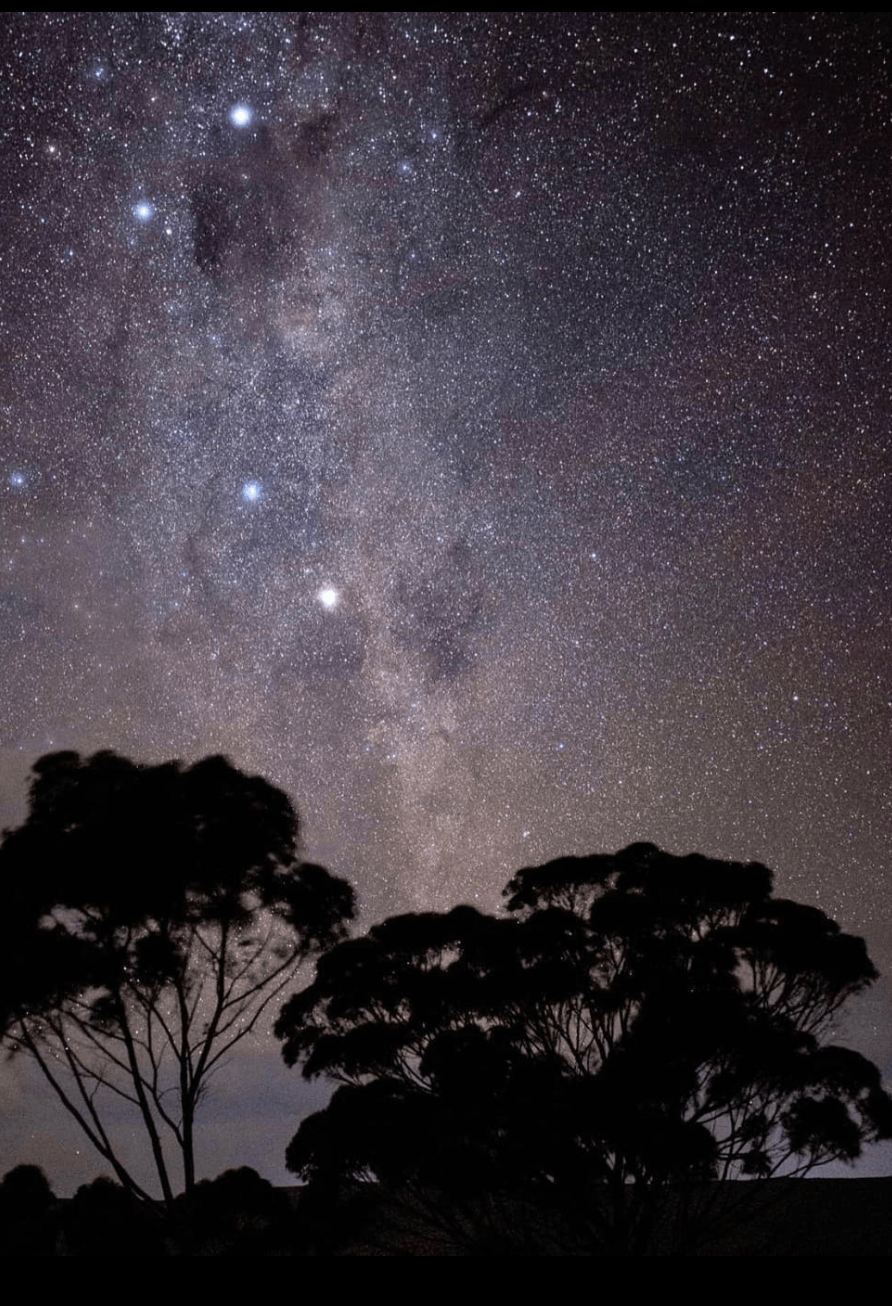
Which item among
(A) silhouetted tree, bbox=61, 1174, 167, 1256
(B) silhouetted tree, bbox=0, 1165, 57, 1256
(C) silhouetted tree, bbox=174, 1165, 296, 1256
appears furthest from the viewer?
(B) silhouetted tree, bbox=0, 1165, 57, 1256

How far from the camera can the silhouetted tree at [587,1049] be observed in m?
14.3

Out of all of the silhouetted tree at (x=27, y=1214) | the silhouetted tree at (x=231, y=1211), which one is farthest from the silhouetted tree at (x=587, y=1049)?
the silhouetted tree at (x=27, y=1214)

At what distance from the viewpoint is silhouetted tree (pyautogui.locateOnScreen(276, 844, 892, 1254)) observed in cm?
1433

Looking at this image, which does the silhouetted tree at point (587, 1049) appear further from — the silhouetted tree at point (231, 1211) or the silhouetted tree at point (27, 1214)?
the silhouetted tree at point (27, 1214)

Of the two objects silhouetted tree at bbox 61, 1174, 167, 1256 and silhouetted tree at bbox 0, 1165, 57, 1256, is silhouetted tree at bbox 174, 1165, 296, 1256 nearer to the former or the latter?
silhouetted tree at bbox 61, 1174, 167, 1256

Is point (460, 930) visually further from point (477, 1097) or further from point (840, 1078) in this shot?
point (840, 1078)

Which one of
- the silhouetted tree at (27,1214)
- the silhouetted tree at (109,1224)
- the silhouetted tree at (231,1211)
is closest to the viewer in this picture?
the silhouetted tree at (109,1224)

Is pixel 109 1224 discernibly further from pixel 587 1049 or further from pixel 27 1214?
pixel 587 1049

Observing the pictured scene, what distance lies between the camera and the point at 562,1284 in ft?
14.6

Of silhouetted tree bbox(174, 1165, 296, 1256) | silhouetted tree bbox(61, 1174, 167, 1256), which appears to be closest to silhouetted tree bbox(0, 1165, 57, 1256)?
silhouetted tree bbox(61, 1174, 167, 1256)

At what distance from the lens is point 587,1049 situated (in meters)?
16.7

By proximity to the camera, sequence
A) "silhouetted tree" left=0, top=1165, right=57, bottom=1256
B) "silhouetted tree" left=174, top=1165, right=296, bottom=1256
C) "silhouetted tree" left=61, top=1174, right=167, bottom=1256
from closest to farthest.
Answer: "silhouetted tree" left=61, top=1174, right=167, bottom=1256 < "silhouetted tree" left=174, top=1165, right=296, bottom=1256 < "silhouetted tree" left=0, top=1165, right=57, bottom=1256

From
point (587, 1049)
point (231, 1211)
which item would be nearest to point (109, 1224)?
point (231, 1211)

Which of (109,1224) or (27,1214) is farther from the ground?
(27,1214)
